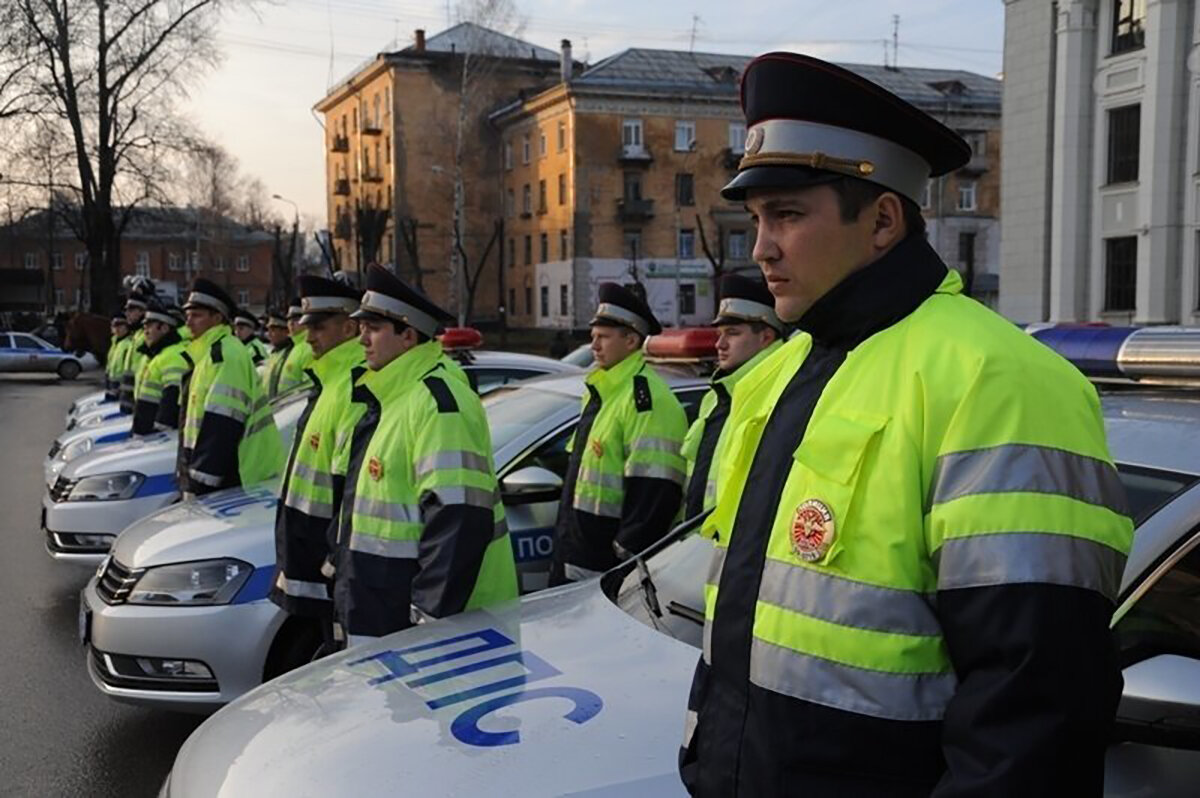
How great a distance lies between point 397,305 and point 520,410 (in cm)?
194

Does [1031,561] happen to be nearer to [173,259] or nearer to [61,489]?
[61,489]

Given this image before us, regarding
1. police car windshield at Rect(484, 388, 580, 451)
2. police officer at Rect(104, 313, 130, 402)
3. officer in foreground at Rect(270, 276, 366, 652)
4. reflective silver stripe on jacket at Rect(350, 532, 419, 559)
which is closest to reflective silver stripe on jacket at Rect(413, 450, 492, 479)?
reflective silver stripe on jacket at Rect(350, 532, 419, 559)

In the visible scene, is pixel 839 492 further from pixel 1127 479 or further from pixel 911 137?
pixel 1127 479

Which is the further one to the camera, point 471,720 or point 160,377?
point 160,377

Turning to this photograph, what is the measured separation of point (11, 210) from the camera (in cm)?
3753

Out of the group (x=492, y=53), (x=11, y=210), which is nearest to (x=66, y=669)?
(x=11, y=210)

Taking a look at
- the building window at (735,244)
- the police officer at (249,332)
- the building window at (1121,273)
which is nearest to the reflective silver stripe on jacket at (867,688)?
the police officer at (249,332)

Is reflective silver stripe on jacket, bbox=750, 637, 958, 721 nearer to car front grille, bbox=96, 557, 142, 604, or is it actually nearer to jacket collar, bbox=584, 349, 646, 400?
jacket collar, bbox=584, 349, 646, 400

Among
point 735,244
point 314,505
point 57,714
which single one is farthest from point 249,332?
point 735,244

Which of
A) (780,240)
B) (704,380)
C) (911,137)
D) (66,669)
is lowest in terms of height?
(66,669)

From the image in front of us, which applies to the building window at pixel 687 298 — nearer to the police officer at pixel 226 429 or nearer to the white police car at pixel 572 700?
the police officer at pixel 226 429

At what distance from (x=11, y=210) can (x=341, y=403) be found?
38718 mm

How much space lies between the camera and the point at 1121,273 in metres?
29.3

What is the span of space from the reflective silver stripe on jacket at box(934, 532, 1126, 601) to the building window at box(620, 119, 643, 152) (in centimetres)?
5300
